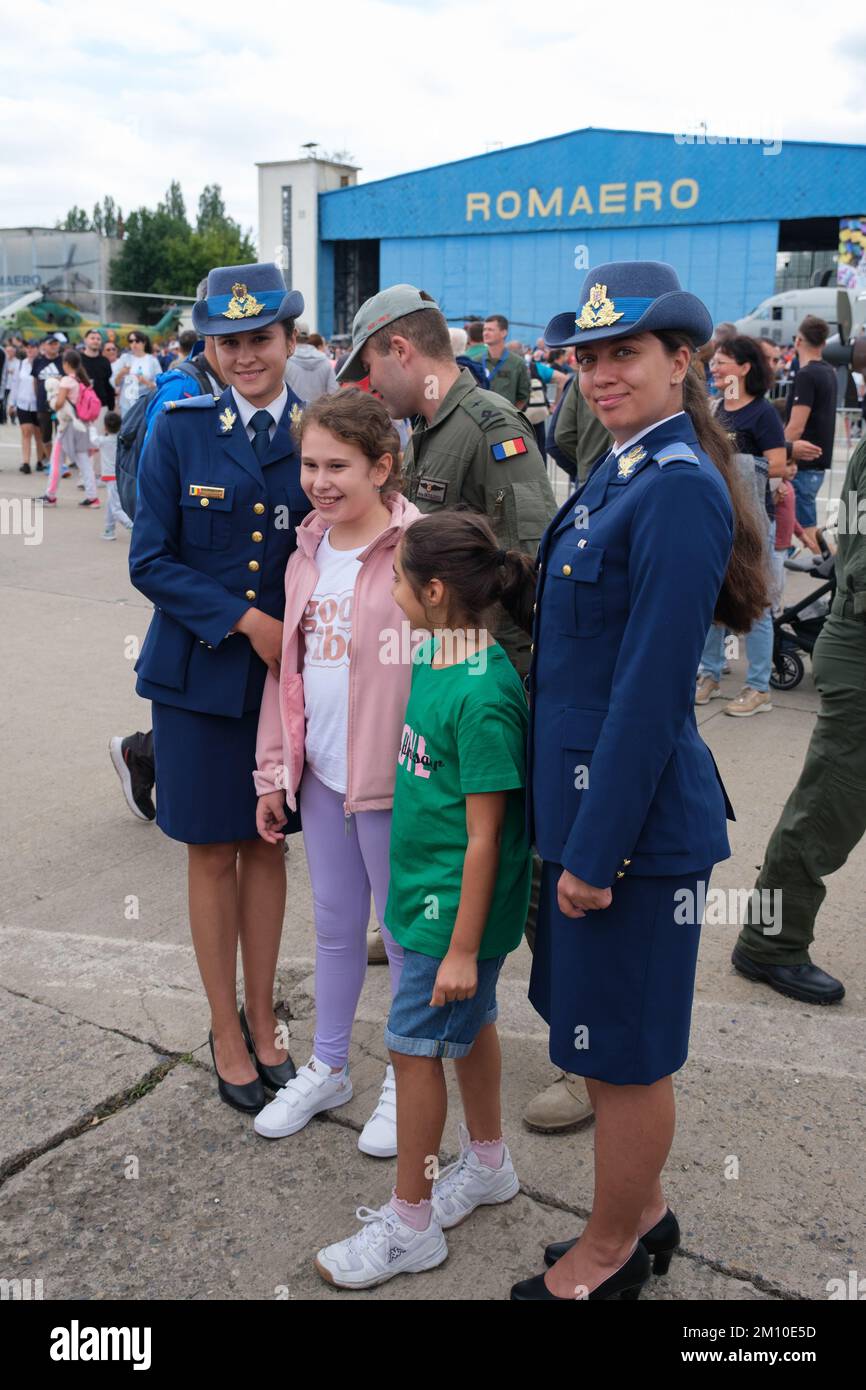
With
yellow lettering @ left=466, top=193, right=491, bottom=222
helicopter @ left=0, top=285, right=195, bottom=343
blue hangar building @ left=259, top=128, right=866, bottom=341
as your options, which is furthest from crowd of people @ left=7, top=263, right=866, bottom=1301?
yellow lettering @ left=466, top=193, right=491, bottom=222

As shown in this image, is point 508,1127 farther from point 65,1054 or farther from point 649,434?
point 649,434

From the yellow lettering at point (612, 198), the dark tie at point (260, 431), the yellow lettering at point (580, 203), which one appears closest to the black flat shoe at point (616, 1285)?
the dark tie at point (260, 431)

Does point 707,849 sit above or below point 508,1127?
above

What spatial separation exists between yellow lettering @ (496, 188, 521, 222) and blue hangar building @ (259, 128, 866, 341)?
0.05 m

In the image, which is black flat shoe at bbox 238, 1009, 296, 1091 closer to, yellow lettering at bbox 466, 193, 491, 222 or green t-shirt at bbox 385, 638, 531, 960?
green t-shirt at bbox 385, 638, 531, 960

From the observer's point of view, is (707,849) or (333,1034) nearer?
(707,849)

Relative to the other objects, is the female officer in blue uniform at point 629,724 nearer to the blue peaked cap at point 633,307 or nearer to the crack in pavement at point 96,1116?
the blue peaked cap at point 633,307

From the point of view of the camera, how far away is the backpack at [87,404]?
12891 millimetres

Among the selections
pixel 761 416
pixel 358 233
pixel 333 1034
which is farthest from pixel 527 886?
pixel 358 233

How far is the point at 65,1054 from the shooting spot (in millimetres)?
3074

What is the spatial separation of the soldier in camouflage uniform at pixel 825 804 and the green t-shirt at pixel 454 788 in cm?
145

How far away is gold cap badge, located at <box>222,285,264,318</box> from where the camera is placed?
8.89 ft

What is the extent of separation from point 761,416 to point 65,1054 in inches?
186


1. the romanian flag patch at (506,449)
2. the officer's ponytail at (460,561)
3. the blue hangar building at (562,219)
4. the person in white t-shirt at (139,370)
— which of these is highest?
the blue hangar building at (562,219)
